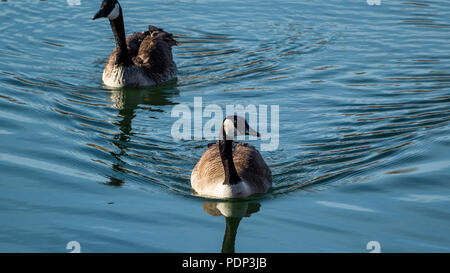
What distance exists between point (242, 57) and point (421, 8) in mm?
6591

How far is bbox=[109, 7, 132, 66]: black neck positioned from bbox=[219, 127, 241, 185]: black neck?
630 cm

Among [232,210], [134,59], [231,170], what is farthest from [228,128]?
[134,59]

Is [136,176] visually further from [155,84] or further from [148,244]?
[155,84]

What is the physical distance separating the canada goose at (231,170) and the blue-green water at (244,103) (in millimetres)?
234

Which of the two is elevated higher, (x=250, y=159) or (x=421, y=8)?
(x=421, y=8)

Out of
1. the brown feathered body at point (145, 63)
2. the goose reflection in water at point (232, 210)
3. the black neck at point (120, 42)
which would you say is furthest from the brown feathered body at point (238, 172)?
the black neck at point (120, 42)

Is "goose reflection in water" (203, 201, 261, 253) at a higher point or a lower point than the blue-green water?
lower

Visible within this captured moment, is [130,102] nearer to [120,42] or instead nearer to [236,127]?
[120,42]

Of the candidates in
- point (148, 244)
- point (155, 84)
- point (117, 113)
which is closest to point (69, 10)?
point (155, 84)

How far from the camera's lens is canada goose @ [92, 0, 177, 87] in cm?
1570

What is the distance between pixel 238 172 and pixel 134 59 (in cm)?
704

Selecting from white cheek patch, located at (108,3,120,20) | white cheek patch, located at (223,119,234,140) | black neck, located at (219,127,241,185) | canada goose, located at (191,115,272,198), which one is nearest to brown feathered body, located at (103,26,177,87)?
white cheek patch, located at (108,3,120,20)

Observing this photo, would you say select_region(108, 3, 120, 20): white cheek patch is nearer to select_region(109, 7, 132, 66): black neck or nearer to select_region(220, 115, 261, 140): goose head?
select_region(109, 7, 132, 66): black neck

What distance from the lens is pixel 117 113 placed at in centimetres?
1428
